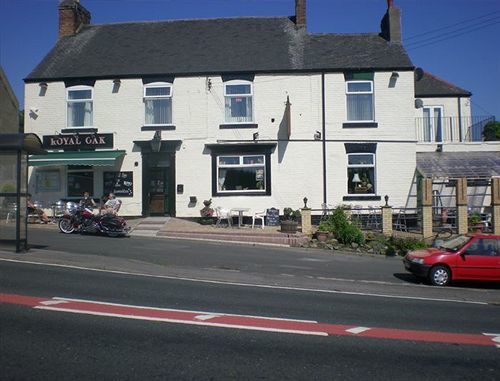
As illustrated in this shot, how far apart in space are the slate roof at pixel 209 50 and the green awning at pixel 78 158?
11.9 feet

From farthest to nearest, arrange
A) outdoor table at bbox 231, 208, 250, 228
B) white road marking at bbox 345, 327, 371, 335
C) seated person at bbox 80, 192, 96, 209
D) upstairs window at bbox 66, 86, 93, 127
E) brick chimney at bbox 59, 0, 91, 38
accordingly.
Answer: brick chimney at bbox 59, 0, 91, 38 → upstairs window at bbox 66, 86, 93, 127 → seated person at bbox 80, 192, 96, 209 → outdoor table at bbox 231, 208, 250, 228 → white road marking at bbox 345, 327, 371, 335

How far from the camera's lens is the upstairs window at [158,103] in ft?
73.9

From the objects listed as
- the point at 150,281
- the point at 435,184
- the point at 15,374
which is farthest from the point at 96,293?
the point at 435,184

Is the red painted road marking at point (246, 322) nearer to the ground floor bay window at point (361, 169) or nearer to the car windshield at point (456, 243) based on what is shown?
the car windshield at point (456, 243)

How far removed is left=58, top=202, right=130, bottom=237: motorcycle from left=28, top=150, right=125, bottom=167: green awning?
105 inches

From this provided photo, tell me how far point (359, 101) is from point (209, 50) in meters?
7.47

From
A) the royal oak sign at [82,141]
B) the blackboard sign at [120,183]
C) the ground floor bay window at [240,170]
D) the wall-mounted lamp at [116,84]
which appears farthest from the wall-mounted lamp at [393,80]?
the royal oak sign at [82,141]

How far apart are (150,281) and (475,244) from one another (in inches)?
340

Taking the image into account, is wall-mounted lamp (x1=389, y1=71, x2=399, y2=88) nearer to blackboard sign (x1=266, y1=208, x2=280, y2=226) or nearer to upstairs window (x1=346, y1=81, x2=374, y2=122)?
upstairs window (x1=346, y1=81, x2=374, y2=122)

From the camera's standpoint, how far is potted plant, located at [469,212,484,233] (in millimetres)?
19547

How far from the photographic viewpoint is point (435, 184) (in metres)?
22.9

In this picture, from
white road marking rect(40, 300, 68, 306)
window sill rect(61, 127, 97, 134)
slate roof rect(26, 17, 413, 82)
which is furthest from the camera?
window sill rect(61, 127, 97, 134)

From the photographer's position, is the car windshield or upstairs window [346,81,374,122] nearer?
the car windshield

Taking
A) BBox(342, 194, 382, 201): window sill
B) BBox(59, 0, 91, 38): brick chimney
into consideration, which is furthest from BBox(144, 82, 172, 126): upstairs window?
BBox(342, 194, 382, 201): window sill
